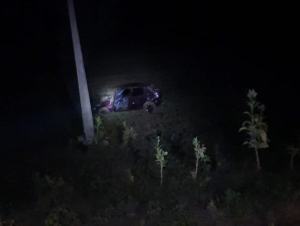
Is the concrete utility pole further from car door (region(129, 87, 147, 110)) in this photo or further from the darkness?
car door (region(129, 87, 147, 110))

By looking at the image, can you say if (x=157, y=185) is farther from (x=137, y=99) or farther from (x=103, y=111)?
(x=137, y=99)

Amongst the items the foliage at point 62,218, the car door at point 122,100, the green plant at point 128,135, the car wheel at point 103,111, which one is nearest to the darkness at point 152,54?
the car wheel at point 103,111

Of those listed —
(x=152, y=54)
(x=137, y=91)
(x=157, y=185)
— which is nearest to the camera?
(x=157, y=185)

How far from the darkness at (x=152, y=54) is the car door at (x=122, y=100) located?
4.68ft

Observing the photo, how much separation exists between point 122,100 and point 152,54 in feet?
27.7

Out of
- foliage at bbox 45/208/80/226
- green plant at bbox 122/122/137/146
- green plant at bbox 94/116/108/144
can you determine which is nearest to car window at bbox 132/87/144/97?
green plant at bbox 94/116/108/144

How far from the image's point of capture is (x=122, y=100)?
14.1 meters

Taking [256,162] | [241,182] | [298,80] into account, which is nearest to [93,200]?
[241,182]

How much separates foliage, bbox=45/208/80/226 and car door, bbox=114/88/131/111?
6335mm

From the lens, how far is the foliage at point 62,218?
757 cm

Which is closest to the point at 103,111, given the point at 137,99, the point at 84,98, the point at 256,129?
the point at 137,99

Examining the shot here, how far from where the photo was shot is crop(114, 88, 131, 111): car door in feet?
46.0

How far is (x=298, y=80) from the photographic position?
17125mm

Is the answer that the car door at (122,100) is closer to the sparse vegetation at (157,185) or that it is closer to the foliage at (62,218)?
the sparse vegetation at (157,185)
